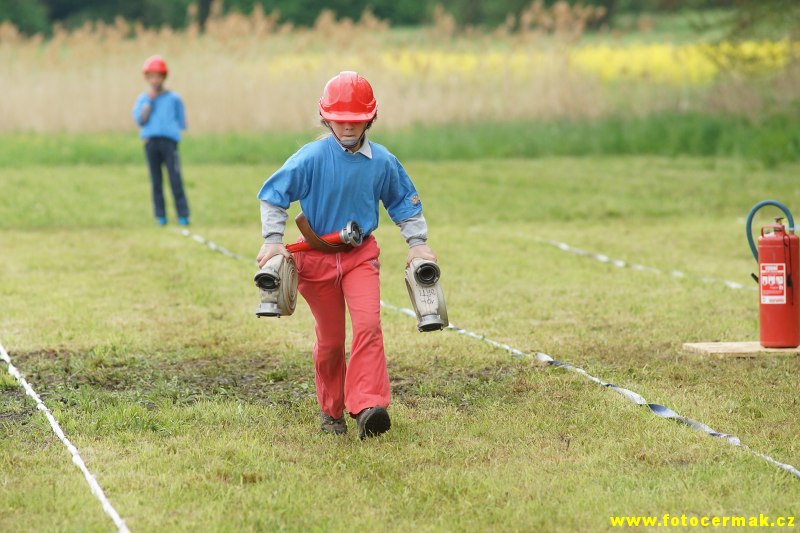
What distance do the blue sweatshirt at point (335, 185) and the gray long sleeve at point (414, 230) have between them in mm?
31

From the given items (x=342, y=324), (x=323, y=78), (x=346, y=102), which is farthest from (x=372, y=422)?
(x=323, y=78)

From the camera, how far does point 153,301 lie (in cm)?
982

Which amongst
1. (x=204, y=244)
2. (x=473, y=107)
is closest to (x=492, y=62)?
(x=473, y=107)

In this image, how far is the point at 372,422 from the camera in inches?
221

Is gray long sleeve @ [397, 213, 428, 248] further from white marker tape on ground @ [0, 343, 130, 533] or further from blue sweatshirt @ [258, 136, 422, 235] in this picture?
white marker tape on ground @ [0, 343, 130, 533]

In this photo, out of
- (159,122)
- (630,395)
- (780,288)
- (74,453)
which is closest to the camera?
(74,453)

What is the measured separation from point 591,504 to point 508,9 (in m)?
47.3

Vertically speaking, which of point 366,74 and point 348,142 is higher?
point 348,142

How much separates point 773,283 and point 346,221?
3151 millimetres

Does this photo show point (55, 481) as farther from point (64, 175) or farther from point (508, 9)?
point (508, 9)

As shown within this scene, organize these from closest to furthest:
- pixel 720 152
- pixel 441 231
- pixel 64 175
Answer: pixel 441 231 < pixel 64 175 < pixel 720 152

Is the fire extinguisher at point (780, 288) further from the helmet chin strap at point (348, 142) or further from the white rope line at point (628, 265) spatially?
the helmet chin strap at point (348, 142)

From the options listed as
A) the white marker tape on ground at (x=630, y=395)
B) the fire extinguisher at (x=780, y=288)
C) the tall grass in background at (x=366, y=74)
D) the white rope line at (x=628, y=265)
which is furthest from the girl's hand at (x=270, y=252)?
the tall grass in background at (x=366, y=74)

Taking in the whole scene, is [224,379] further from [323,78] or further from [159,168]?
[323,78]
